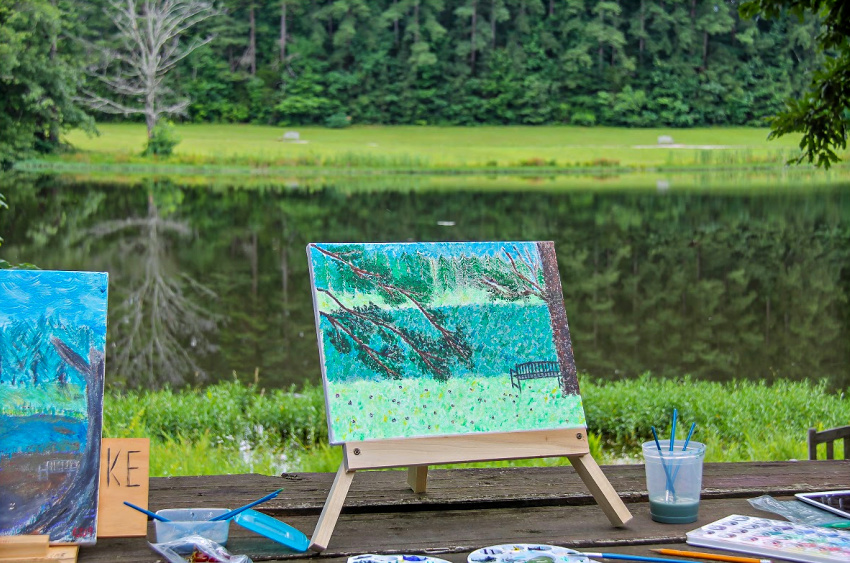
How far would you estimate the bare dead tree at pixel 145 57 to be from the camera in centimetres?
3331

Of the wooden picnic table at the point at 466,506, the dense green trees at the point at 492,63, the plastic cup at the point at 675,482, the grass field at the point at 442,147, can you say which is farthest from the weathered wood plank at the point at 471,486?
the dense green trees at the point at 492,63

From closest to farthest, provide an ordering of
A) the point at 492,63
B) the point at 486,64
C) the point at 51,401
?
the point at 51,401, the point at 492,63, the point at 486,64

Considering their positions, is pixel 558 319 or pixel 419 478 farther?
pixel 419 478

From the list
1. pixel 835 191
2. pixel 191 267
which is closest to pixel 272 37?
pixel 835 191

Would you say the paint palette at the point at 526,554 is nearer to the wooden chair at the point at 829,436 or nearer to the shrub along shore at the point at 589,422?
the wooden chair at the point at 829,436

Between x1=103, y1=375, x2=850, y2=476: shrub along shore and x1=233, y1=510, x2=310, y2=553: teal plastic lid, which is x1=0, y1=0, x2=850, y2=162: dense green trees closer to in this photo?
x1=103, y1=375, x2=850, y2=476: shrub along shore

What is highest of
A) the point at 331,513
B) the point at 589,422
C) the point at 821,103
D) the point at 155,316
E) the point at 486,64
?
the point at 486,64

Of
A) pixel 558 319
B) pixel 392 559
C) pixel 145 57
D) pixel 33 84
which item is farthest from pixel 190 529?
pixel 145 57

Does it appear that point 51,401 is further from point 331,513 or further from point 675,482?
point 675,482

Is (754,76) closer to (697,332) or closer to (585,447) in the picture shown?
(697,332)

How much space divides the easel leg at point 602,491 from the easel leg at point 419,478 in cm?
47

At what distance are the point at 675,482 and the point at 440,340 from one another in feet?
2.19

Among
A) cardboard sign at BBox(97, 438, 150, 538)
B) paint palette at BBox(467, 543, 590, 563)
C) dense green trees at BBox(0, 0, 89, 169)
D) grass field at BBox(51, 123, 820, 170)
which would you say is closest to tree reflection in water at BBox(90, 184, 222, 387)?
cardboard sign at BBox(97, 438, 150, 538)

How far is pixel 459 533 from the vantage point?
2324 millimetres
